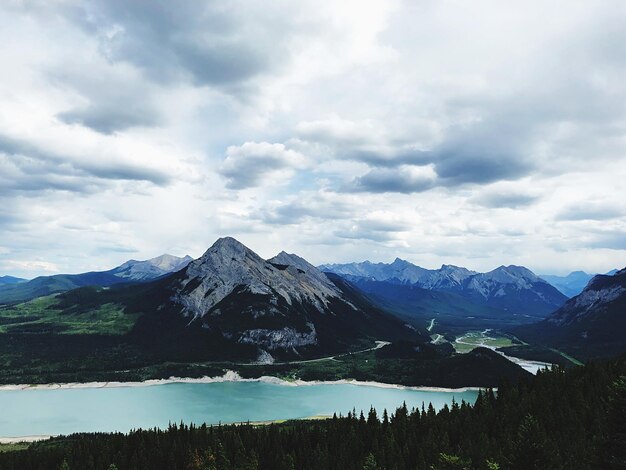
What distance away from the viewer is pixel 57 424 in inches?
7544

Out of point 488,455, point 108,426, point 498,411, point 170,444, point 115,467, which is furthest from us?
point 108,426

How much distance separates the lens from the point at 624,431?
49688mm

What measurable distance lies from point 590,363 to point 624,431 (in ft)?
424

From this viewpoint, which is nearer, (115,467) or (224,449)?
(115,467)

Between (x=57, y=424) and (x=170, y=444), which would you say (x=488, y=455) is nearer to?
(x=170, y=444)

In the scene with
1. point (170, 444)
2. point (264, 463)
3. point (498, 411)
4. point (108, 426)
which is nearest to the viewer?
point (264, 463)

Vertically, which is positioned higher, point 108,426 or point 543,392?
point 543,392

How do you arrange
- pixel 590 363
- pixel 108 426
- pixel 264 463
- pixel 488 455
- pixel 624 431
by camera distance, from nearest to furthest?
pixel 624 431, pixel 488 455, pixel 264 463, pixel 590 363, pixel 108 426

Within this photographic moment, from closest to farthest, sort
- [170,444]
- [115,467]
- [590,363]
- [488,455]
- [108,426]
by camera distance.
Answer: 1. [488,455]
2. [115,467]
3. [170,444]
4. [590,363]
5. [108,426]

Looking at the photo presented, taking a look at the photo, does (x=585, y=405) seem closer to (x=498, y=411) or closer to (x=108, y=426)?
(x=498, y=411)

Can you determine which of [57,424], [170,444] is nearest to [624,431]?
[170,444]

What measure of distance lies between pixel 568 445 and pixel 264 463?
69398 mm

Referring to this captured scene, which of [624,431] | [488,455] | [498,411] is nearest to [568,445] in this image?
[488,455]

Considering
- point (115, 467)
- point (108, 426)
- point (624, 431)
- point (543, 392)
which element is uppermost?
point (624, 431)
